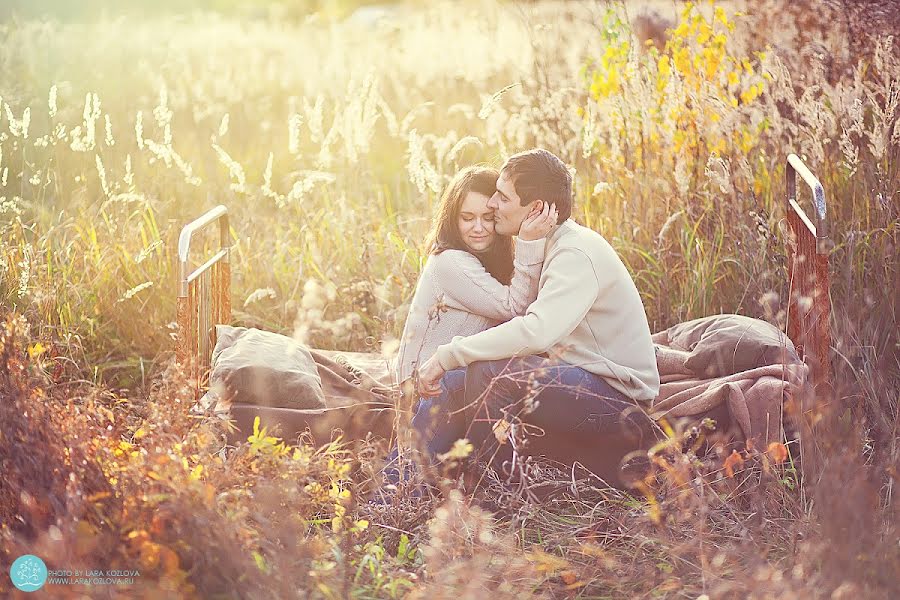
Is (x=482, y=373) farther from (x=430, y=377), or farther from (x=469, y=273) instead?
(x=469, y=273)

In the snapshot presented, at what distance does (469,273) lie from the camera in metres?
3.53

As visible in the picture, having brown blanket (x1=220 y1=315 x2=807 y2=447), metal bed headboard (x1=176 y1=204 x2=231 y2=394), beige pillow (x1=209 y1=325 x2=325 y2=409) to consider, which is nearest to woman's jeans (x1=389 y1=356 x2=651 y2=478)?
brown blanket (x1=220 y1=315 x2=807 y2=447)

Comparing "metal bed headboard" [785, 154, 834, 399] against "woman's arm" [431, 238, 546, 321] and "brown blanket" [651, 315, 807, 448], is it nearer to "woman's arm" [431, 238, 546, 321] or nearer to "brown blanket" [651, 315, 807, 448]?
"brown blanket" [651, 315, 807, 448]

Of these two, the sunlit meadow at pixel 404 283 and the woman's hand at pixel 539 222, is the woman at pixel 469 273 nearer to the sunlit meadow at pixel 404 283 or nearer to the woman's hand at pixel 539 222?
the woman's hand at pixel 539 222

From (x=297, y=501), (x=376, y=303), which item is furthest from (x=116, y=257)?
(x=297, y=501)

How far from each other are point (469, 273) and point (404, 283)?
44.5 inches

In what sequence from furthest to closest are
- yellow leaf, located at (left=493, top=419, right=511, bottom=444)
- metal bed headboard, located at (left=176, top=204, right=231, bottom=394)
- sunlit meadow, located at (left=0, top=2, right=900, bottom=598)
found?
1. metal bed headboard, located at (left=176, top=204, right=231, bottom=394)
2. yellow leaf, located at (left=493, top=419, right=511, bottom=444)
3. sunlit meadow, located at (left=0, top=2, right=900, bottom=598)

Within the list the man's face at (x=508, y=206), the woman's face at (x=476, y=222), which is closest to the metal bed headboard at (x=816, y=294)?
the man's face at (x=508, y=206)

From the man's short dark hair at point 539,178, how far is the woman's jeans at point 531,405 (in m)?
0.52

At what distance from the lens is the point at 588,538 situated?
3027mm

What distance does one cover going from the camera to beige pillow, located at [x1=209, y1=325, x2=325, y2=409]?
3.60 meters

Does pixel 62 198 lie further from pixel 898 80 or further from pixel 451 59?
pixel 451 59

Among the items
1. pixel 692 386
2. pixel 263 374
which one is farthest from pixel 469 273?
pixel 692 386

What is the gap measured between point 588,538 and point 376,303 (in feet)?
6.24
